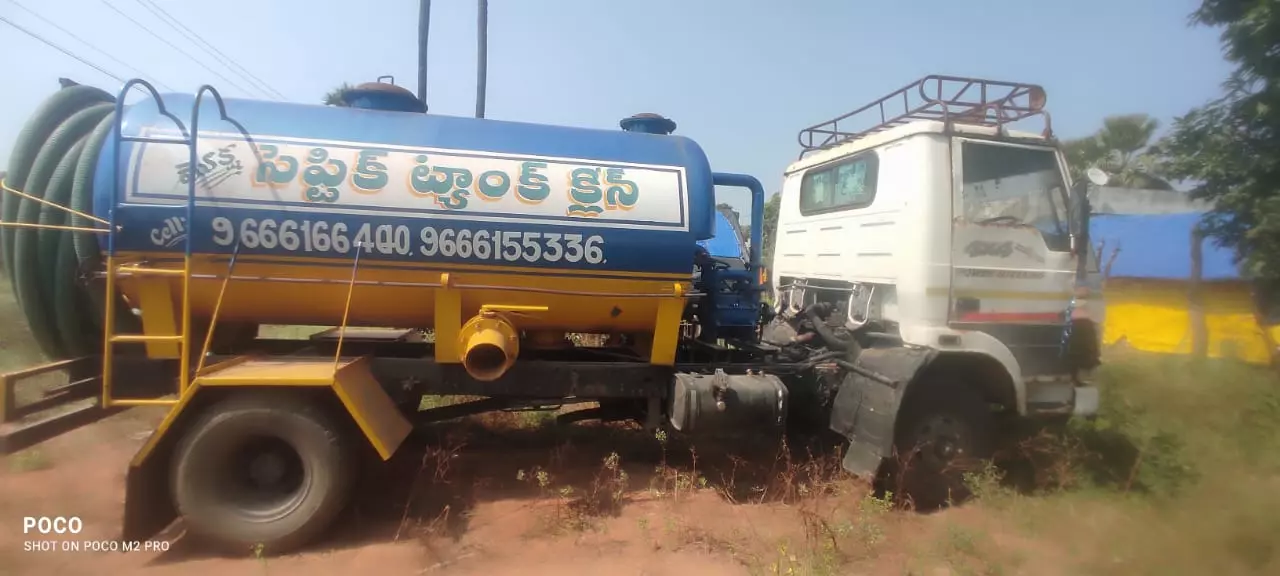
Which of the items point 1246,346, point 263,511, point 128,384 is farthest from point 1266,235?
point 128,384

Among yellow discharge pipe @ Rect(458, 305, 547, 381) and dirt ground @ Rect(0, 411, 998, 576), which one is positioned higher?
yellow discharge pipe @ Rect(458, 305, 547, 381)

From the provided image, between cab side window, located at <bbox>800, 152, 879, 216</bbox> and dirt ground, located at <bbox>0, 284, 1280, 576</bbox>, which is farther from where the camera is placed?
cab side window, located at <bbox>800, 152, 879, 216</bbox>

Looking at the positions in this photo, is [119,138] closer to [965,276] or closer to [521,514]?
[521,514]

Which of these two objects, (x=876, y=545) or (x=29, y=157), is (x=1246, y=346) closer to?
(x=876, y=545)

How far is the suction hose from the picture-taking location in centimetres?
406

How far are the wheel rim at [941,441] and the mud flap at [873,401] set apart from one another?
18.6 inches

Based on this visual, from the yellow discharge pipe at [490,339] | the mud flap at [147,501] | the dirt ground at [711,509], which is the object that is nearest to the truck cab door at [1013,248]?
the dirt ground at [711,509]

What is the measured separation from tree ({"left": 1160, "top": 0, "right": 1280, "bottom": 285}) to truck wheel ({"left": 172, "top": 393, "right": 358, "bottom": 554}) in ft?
37.0

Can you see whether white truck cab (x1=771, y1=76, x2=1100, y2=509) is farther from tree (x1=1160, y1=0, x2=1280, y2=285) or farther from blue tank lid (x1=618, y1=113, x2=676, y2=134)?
tree (x1=1160, y1=0, x2=1280, y2=285)

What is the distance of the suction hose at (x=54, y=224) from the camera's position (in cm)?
406

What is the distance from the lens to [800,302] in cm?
619

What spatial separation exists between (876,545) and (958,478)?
132cm

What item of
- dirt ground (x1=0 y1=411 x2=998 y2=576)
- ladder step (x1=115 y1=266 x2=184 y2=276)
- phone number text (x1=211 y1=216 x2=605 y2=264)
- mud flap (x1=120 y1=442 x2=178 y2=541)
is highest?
phone number text (x1=211 y1=216 x2=605 y2=264)

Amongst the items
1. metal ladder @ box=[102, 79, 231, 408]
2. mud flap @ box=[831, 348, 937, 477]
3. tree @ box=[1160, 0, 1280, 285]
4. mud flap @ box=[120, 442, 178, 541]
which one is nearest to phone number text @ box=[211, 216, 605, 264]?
metal ladder @ box=[102, 79, 231, 408]
